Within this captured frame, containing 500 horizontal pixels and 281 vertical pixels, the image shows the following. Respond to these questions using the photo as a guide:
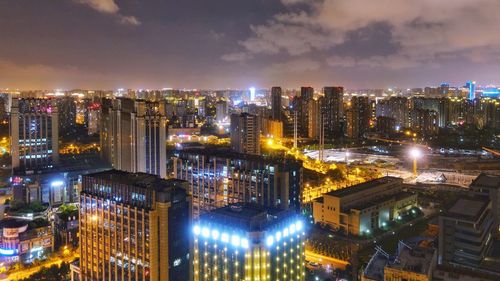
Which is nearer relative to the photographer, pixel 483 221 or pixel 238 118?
pixel 483 221

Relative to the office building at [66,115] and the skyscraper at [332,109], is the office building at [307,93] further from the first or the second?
the office building at [66,115]

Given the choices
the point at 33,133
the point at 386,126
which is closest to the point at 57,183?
the point at 33,133

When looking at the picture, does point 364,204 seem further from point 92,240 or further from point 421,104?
point 421,104

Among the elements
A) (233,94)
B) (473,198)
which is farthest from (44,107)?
(233,94)

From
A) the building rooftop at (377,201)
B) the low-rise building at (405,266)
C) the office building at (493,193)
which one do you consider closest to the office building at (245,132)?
the building rooftop at (377,201)

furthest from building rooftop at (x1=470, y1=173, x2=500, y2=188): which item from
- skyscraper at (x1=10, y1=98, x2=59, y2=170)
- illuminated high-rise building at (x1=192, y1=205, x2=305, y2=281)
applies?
skyscraper at (x1=10, y1=98, x2=59, y2=170)

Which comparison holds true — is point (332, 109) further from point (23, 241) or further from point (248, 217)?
point (248, 217)

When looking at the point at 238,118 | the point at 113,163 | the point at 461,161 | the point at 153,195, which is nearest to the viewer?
the point at 153,195

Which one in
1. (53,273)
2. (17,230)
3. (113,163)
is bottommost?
(53,273)
